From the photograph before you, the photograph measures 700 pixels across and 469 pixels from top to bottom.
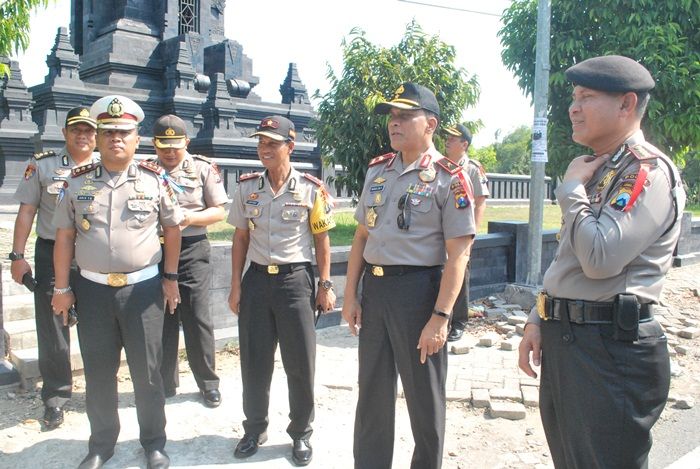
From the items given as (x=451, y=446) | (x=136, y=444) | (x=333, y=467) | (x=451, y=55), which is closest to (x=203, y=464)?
(x=136, y=444)

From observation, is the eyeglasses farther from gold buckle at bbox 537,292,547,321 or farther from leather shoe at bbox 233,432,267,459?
leather shoe at bbox 233,432,267,459

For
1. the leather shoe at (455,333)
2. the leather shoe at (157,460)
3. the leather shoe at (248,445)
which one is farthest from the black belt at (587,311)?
the leather shoe at (455,333)

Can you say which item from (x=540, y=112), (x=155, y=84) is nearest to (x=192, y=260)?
(x=540, y=112)

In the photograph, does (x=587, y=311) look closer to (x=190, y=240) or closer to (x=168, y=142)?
(x=190, y=240)

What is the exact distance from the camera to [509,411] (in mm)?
4543

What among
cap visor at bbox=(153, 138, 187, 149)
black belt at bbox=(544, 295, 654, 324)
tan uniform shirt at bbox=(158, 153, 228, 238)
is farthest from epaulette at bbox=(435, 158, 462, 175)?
cap visor at bbox=(153, 138, 187, 149)

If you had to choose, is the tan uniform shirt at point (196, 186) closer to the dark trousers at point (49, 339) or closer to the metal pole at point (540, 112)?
the dark trousers at point (49, 339)

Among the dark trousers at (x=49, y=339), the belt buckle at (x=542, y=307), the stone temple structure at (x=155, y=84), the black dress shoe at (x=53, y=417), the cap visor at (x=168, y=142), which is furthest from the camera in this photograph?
the stone temple structure at (x=155, y=84)

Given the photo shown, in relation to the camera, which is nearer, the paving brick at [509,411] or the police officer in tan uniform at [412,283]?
the police officer in tan uniform at [412,283]

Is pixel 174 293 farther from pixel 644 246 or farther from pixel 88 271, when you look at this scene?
pixel 644 246

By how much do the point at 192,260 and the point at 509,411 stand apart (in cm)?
253

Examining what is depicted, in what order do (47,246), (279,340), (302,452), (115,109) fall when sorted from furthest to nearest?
(47,246) → (279,340) → (302,452) → (115,109)

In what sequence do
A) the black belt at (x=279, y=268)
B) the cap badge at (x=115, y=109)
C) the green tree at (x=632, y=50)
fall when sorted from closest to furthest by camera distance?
the cap badge at (x=115, y=109) < the black belt at (x=279, y=268) < the green tree at (x=632, y=50)

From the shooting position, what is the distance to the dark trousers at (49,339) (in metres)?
4.27
